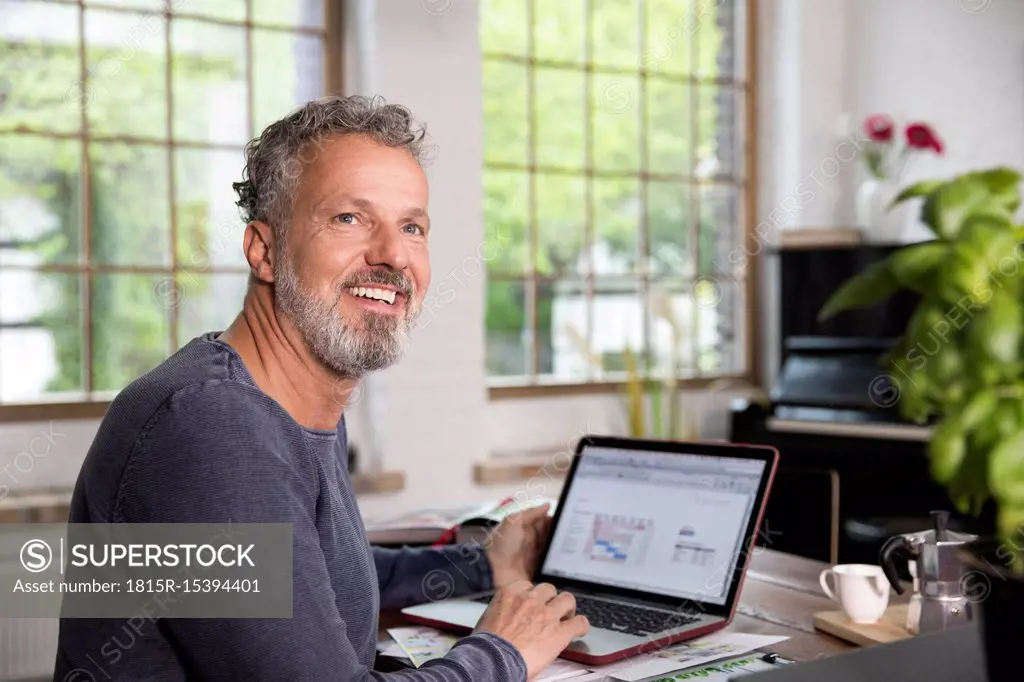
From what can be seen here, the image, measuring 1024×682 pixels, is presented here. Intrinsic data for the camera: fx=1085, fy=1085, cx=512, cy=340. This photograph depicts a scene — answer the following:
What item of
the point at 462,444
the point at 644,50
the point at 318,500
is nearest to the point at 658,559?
the point at 318,500

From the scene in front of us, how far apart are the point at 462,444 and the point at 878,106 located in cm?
262

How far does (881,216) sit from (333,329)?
3.82 m

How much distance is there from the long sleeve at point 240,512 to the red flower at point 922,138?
12.6 feet

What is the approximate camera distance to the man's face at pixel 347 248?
1.51 meters

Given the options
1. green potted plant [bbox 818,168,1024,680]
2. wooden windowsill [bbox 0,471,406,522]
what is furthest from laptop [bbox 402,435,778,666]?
wooden windowsill [bbox 0,471,406,522]

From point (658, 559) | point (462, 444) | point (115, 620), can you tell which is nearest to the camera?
point (115, 620)

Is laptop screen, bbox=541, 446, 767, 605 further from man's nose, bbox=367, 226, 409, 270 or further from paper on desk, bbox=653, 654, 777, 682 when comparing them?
man's nose, bbox=367, 226, 409, 270

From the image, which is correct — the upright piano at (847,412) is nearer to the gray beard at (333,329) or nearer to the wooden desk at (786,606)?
the wooden desk at (786,606)

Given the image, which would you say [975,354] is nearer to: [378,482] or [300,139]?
[300,139]

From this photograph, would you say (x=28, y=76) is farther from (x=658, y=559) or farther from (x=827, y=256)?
(x=827, y=256)

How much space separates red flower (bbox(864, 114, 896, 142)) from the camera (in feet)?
15.2

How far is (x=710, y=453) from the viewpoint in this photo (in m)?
1.71

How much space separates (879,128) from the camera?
466cm

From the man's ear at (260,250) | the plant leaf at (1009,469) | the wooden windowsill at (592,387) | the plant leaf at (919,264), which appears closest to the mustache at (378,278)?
the man's ear at (260,250)
